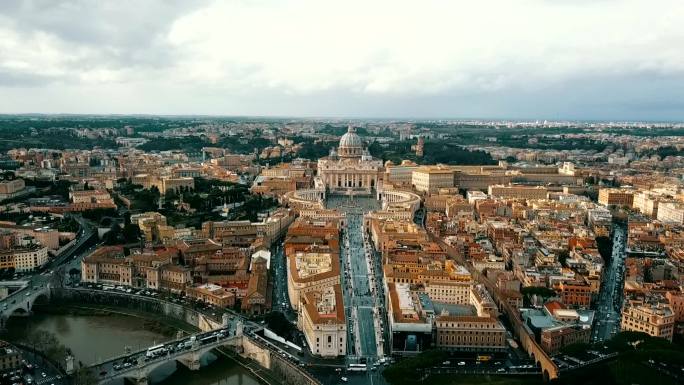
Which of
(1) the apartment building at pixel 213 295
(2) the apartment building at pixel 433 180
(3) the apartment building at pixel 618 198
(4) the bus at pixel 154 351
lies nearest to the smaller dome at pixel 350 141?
(2) the apartment building at pixel 433 180

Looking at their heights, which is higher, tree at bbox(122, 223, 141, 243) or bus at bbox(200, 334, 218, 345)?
tree at bbox(122, 223, 141, 243)

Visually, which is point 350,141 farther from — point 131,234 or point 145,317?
point 145,317

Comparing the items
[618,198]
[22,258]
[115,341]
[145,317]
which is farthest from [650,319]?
[618,198]

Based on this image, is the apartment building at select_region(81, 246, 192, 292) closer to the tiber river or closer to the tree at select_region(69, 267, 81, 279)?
the tree at select_region(69, 267, 81, 279)

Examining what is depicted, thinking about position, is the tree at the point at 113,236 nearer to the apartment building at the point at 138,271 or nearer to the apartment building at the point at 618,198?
the apartment building at the point at 138,271

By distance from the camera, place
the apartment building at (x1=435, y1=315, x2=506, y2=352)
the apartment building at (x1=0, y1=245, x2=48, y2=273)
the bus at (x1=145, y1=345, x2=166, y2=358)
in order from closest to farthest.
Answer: the bus at (x1=145, y1=345, x2=166, y2=358)
the apartment building at (x1=435, y1=315, x2=506, y2=352)
the apartment building at (x1=0, y1=245, x2=48, y2=273)

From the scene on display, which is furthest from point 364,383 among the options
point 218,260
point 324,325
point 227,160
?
point 227,160

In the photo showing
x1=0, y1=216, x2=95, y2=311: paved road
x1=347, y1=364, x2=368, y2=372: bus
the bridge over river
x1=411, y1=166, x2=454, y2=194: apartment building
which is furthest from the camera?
x1=411, y1=166, x2=454, y2=194: apartment building

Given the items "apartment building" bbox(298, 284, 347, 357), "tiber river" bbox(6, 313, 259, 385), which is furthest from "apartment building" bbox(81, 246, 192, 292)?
"apartment building" bbox(298, 284, 347, 357)
